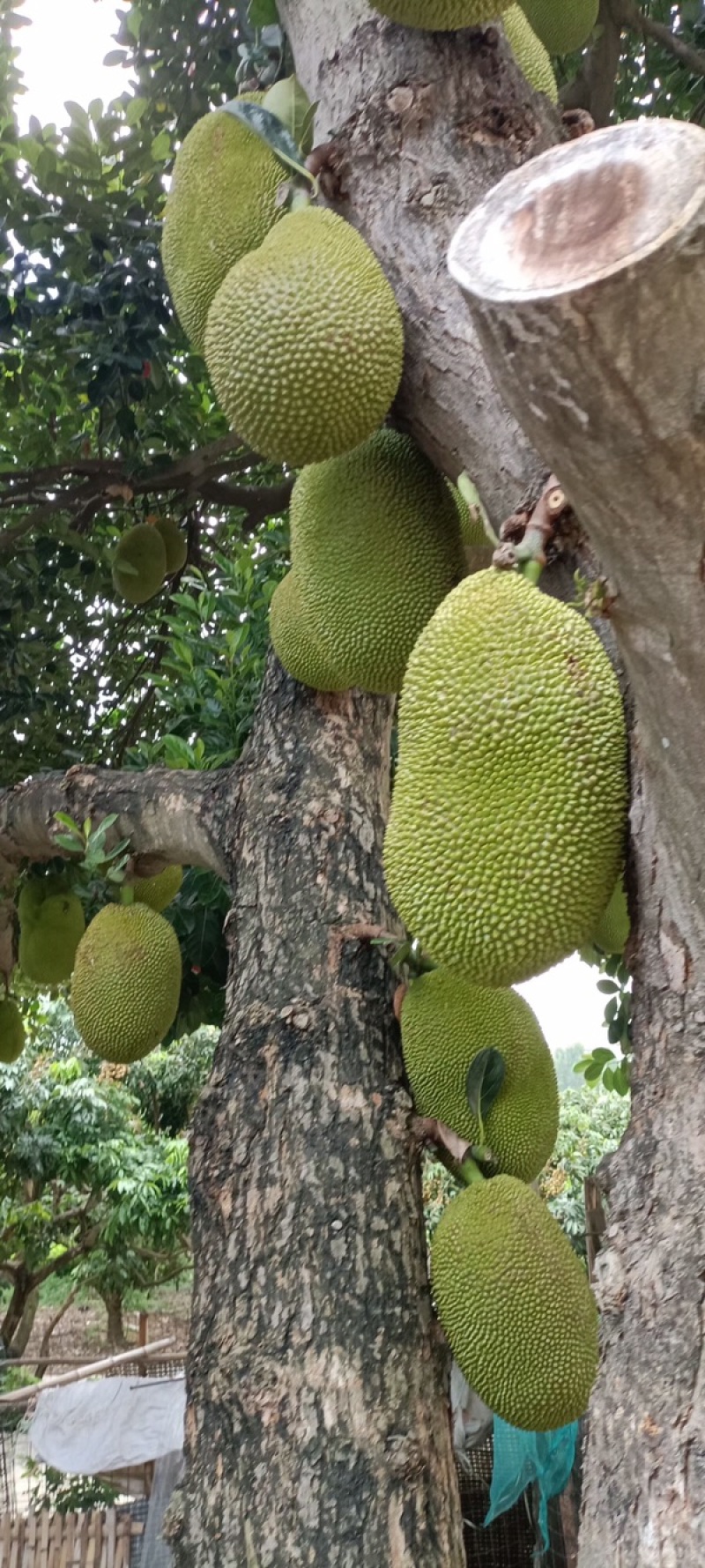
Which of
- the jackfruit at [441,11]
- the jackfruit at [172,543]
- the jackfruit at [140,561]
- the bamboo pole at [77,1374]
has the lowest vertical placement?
the bamboo pole at [77,1374]

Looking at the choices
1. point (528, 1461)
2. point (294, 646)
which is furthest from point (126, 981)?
point (528, 1461)

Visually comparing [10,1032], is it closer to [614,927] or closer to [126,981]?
[126,981]

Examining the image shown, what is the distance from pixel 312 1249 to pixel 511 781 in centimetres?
70

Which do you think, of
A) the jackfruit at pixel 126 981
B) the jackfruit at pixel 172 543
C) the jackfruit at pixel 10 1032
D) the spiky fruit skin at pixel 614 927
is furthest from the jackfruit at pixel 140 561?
the spiky fruit skin at pixel 614 927

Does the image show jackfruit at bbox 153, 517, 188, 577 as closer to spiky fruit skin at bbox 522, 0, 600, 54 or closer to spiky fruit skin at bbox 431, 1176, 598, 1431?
spiky fruit skin at bbox 522, 0, 600, 54

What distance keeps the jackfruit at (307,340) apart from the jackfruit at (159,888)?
1.32m

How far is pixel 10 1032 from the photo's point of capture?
2826mm

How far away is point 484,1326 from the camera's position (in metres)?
1.13

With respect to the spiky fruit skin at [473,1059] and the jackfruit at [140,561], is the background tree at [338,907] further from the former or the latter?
the jackfruit at [140,561]

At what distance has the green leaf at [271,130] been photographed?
98 cm

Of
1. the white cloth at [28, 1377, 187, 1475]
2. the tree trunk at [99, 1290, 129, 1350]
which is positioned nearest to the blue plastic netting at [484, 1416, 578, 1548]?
the white cloth at [28, 1377, 187, 1475]

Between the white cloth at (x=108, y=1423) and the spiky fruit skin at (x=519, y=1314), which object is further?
the white cloth at (x=108, y=1423)

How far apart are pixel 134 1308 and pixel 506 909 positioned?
33.2ft

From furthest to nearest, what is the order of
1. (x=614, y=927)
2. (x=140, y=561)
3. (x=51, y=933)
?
(x=140, y=561) → (x=51, y=933) → (x=614, y=927)
